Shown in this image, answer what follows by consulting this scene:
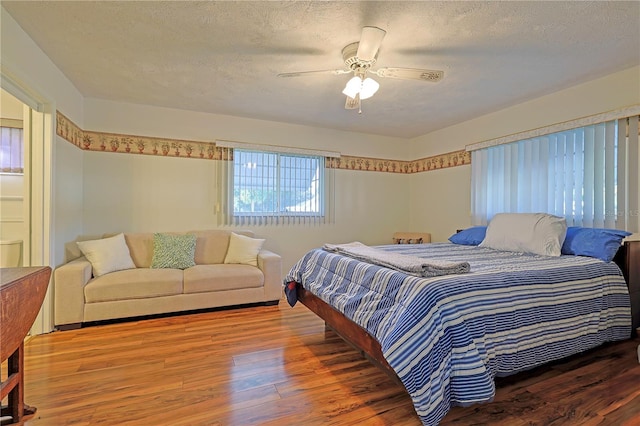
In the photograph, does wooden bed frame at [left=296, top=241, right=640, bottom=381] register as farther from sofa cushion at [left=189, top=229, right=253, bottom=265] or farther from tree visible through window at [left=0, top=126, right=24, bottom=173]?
tree visible through window at [left=0, top=126, right=24, bottom=173]

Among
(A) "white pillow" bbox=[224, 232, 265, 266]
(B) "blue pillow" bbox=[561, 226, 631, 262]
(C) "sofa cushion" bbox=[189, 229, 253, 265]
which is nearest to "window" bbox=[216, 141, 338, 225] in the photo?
(C) "sofa cushion" bbox=[189, 229, 253, 265]

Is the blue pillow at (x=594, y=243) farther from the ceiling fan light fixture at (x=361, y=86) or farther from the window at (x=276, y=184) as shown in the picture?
the window at (x=276, y=184)

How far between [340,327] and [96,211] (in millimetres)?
3107

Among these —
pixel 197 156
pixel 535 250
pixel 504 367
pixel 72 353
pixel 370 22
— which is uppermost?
pixel 370 22

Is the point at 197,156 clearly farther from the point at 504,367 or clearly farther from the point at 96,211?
the point at 504,367

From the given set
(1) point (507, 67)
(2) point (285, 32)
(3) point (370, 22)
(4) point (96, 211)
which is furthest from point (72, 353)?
(1) point (507, 67)

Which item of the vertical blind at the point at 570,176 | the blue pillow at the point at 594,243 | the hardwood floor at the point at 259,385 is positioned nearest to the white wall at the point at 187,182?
the hardwood floor at the point at 259,385

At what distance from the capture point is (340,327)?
7.05 feet

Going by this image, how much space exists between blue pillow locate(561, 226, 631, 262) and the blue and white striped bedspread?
16 centimetres

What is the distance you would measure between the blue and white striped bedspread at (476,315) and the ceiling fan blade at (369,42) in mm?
1414

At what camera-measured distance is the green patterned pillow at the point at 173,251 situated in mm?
3283

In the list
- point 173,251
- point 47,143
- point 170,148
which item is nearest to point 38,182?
point 47,143

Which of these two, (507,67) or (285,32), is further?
(507,67)

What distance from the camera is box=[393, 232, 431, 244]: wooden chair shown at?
15.6 feet
